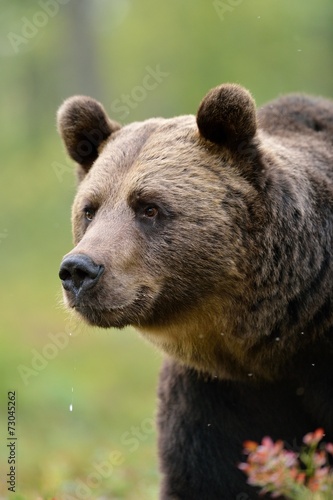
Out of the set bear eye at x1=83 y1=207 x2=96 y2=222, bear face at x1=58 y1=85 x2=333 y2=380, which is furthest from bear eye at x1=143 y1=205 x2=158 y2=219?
bear eye at x1=83 y1=207 x2=96 y2=222

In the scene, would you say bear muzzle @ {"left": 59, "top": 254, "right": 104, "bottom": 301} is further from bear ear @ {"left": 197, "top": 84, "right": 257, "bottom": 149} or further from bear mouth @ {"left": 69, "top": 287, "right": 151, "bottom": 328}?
bear ear @ {"left": 197, "top": 84, "right": 257, "bottom": 149}

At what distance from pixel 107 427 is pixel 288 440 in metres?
5.51

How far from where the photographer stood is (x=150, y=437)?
10.6 meters

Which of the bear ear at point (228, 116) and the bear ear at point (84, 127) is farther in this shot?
the bear ear at point (84, 127)

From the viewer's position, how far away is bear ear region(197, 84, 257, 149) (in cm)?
530

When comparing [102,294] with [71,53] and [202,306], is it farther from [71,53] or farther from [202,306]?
[71,53]

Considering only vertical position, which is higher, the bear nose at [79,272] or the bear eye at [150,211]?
the bear eye at [150,211]

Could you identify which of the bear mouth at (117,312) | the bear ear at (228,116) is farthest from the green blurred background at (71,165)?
the bear ear at (228,116)

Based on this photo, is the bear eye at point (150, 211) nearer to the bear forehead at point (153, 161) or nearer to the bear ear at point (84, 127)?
the bear forehead at point (153, 161)

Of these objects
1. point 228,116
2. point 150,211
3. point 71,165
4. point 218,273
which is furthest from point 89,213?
point 71,165

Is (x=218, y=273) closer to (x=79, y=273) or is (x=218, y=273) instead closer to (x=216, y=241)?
(x=216, y=241)

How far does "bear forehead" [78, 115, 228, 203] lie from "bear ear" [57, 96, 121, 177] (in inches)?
11.1

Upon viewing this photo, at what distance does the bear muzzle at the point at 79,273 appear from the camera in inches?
191

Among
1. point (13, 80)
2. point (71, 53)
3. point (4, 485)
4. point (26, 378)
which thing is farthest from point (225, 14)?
point (4, 485)
